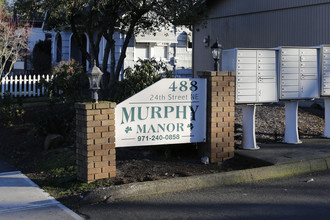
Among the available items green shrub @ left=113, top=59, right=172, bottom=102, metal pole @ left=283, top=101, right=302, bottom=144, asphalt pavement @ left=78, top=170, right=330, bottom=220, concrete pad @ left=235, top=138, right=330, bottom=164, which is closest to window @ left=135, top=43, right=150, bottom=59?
green shrub @ left=113, top=59, right=172, bottom=102

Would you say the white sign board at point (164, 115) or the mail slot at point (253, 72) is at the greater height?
the mail slot at point (253, 72)

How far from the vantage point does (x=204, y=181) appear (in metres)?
7.07

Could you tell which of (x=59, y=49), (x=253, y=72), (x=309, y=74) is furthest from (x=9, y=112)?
(x=59, y=49)

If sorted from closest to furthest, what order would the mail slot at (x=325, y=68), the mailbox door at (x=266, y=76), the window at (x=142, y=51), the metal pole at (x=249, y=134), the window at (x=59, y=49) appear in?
the metal pole at (x=249, y=134) < the mailbox door at (x=266, y=76) < the mail slot at (x=325, y=68) < the window at (x=142, y=51) < the window at (x=59, y=49)

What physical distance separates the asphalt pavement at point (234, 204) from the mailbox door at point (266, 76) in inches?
96.5

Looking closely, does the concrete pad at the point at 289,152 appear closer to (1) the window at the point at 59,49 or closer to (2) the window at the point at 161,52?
(2) the window at the point at 161,52

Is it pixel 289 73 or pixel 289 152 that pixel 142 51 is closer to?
pixel 289 73

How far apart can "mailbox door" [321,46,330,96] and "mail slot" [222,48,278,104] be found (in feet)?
4.32

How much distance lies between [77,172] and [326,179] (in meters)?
3.81

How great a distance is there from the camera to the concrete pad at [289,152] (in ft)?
27.0

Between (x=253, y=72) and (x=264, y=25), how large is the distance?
9.54 metres

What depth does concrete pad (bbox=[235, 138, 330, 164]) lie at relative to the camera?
823 cm

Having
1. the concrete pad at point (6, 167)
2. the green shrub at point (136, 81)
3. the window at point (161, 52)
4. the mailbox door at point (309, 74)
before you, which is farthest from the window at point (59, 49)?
the mailbox door at point (309, 74)

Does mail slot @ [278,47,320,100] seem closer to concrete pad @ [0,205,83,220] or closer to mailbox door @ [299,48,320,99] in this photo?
mailbox door @ [299,48,320,99]
